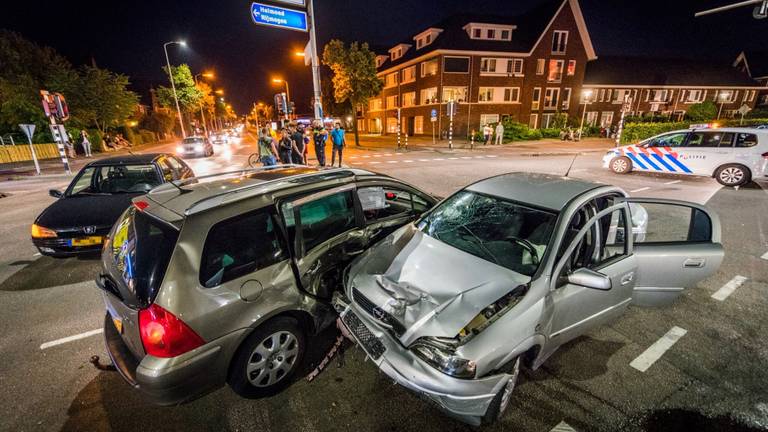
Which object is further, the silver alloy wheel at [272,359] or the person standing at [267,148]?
the person standing at [267,148]

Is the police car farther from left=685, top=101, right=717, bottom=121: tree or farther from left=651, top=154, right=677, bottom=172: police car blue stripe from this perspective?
left=685, top=101, right=717, bottom=121: tree

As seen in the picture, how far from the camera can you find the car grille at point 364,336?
7.91ft

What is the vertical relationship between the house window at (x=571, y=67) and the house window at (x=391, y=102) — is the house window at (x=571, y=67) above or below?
above

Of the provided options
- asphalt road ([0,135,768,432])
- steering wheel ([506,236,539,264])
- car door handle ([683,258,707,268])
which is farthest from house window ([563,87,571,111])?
steering wheel ([506,236,539,264])

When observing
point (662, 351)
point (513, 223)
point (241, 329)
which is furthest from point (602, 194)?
point (241, 329)

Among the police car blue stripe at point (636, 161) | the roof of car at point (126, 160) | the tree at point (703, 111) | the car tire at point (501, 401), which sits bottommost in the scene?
the car tire at point (501, 401)

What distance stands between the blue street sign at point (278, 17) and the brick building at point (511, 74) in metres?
24.3

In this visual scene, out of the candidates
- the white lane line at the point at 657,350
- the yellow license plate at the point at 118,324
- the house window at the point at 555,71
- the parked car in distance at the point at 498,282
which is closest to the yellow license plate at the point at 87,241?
the yellow license plate at the point at 118,324

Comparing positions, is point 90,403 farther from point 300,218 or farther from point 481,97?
point 481,97

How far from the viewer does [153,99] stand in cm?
5541

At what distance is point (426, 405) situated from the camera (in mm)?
2619

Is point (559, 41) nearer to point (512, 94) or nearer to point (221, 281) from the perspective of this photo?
point (512, 94)

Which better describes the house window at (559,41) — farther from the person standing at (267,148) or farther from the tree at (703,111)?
the person standing at (267,148)

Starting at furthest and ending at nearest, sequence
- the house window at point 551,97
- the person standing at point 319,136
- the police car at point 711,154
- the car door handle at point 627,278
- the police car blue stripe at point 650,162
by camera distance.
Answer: the house window at point 551,97 → the person standing at point 319,136 → the police car blue stripe at point 650,162 → the police car at point 711,154 → the car door handle at point 627,278
